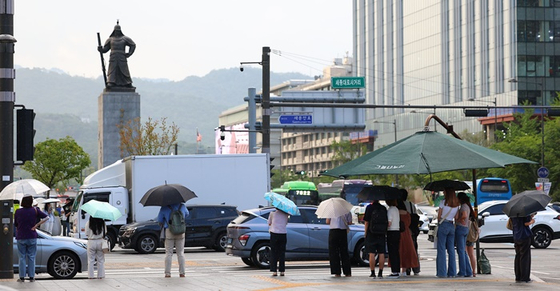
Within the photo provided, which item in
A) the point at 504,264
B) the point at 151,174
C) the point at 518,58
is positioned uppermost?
the point at 518,58

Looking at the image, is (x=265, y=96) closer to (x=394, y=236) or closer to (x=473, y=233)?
(x=473, y=233)

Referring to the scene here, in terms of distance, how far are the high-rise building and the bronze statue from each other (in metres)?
36.6

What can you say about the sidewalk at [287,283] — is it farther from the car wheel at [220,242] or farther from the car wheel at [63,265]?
the car wheel at [220,242]

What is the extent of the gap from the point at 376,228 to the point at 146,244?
48.7 feet

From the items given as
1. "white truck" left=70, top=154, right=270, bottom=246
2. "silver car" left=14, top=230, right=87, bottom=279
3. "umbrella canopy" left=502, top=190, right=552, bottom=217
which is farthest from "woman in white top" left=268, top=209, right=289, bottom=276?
"white truck" left=70, top=154, right=270, bottom=246

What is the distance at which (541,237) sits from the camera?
3397cm

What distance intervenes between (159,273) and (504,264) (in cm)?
914

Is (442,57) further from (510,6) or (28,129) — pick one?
(28,129)

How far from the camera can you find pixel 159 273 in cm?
2352

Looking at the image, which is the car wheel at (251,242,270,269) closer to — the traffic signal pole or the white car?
the traffic signal pole

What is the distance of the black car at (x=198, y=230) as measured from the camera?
3228 centimetres

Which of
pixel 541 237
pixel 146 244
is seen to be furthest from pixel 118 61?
pixel 541 237

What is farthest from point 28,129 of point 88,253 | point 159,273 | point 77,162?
point 77,162

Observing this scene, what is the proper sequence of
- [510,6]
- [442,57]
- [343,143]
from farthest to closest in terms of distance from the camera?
[343,143] < [442,57] < [510,6]
